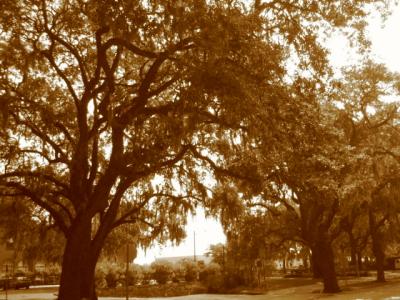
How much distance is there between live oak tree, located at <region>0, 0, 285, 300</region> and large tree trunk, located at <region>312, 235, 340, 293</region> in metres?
8.49

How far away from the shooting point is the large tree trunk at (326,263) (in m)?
25.6

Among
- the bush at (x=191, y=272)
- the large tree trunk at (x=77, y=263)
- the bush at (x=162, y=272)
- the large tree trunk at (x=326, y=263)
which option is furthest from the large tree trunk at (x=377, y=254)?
the large tree trunk at (x=77, y=263)

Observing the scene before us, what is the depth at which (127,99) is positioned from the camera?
15.9 meters

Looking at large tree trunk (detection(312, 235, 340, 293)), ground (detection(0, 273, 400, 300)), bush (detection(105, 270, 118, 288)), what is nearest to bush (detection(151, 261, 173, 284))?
bush (detection(105, 270, 118, 288))

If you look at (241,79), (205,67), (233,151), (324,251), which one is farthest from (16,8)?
(324,251)

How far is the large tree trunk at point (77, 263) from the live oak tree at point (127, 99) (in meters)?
0.04

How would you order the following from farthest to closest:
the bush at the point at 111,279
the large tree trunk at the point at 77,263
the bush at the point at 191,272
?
1. the bush at the point at 191,272
2. the bush at the point at 111,279
3. the large tree trunk at the point at 77,263

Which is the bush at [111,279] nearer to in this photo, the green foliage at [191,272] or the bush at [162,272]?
the bush at [162,272]

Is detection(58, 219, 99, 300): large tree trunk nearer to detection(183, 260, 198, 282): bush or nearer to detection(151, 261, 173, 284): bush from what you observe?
detection(151, 261, 173, 284): bush

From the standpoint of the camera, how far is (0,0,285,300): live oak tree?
1133 centimetres

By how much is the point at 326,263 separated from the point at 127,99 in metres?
15.8

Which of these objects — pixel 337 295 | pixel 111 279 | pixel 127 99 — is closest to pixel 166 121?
pixel 127 99

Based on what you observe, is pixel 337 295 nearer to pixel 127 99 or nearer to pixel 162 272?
pixel 127 99

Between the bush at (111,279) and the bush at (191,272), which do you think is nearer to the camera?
the bush at (111,279)
